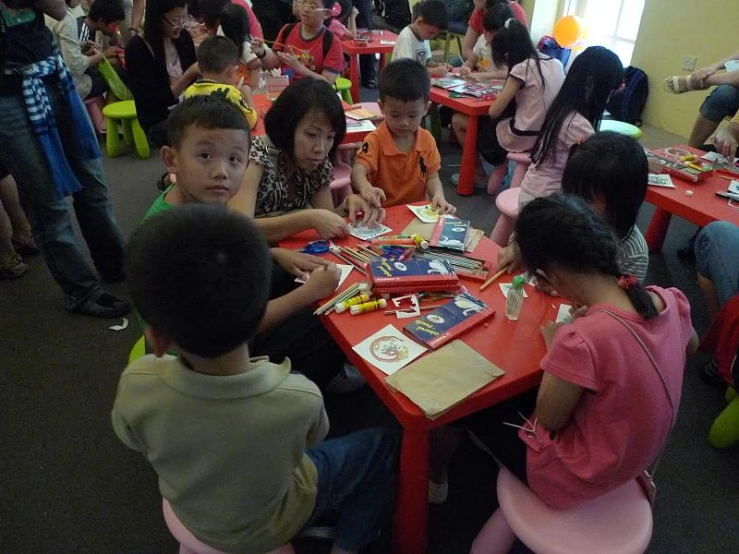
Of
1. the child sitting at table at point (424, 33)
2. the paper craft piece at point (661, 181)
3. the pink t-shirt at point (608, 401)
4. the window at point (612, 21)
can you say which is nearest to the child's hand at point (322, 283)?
the pink t-shirt at point (608, 401)

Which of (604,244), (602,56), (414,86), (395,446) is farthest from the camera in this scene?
(602,56)

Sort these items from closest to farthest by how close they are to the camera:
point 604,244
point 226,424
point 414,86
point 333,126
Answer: point 226,424, point 604,244, point 333,126, point 414,86

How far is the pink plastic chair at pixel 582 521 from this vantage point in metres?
1.06

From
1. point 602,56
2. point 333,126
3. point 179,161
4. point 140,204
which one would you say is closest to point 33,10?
point 179,161

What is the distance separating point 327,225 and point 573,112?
148 cm

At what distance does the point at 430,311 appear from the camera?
1.32 metres

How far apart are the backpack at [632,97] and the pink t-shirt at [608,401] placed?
4.73 m

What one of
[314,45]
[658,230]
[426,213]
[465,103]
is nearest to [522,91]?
[465,103]

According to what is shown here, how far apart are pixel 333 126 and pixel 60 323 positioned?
5.26 feet

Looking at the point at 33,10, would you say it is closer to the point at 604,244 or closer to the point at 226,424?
the point at 226,424

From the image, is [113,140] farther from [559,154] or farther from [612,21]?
[612,21]

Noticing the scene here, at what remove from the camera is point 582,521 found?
3.62 feet

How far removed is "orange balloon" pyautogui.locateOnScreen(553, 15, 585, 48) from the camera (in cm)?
574

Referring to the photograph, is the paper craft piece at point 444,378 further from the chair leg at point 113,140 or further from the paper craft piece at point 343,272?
the chair leg at point 113,140
